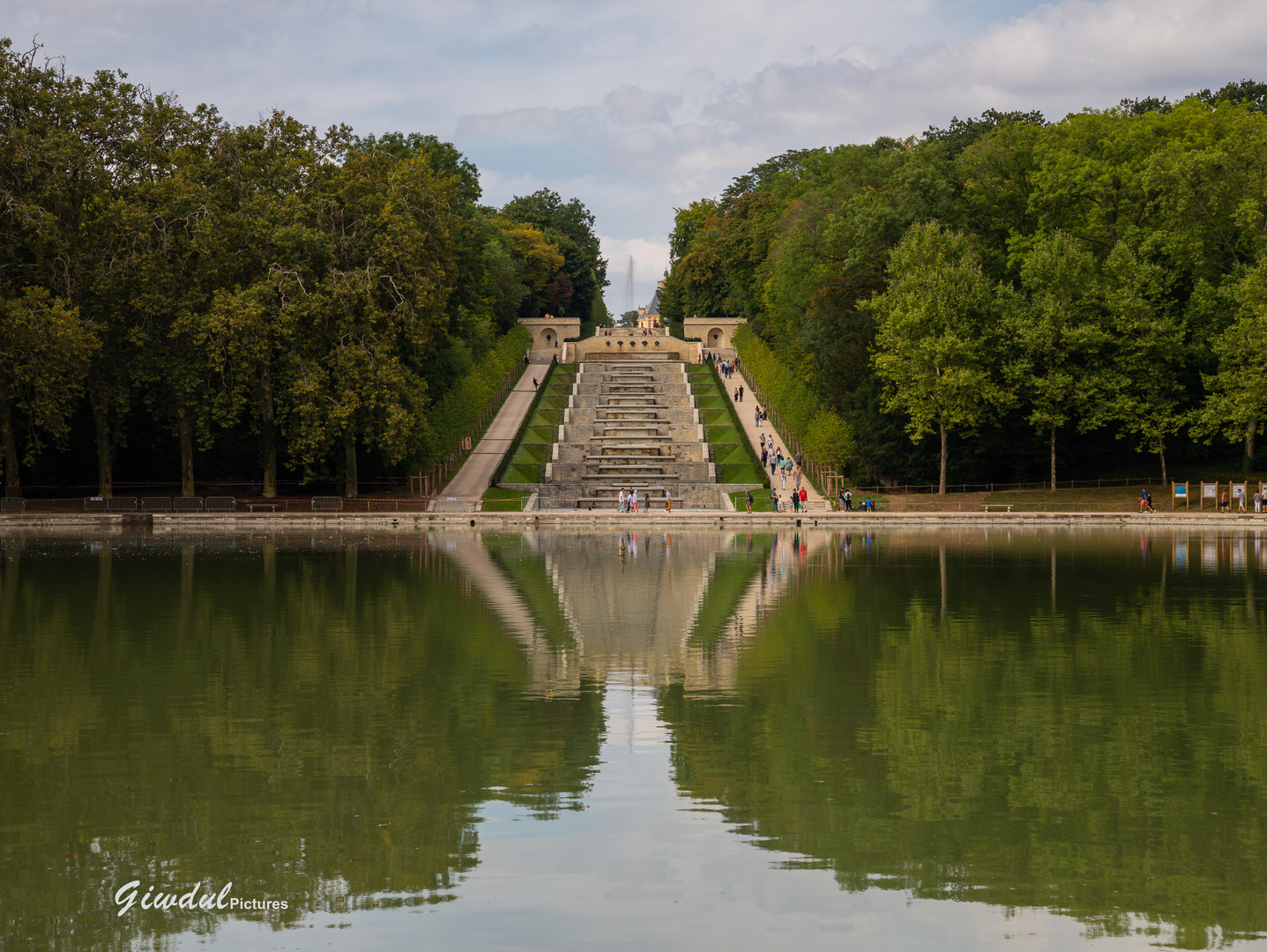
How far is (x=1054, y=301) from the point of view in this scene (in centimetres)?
4622

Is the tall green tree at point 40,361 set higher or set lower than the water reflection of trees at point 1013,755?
higher

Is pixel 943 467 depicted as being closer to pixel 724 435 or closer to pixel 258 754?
pixel 724 435

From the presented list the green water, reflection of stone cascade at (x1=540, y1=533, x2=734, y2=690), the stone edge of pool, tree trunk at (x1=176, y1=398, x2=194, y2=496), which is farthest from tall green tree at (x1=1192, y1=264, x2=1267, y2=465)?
tree trunk at (x1=176, y1=398, x2=194, y2=496)

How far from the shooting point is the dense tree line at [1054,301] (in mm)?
45812

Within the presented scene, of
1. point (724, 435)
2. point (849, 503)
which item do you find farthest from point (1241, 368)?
point (724, 435)

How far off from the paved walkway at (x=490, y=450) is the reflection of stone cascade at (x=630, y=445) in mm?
2471

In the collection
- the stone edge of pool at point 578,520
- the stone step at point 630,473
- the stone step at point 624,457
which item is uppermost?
the stone step at point 624,457

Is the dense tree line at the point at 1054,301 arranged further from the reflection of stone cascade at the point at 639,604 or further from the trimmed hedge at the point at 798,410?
the reflection of stone cascade at the point at 639,604

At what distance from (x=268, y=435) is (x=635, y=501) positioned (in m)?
13.7

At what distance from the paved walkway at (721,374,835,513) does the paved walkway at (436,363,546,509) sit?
10880mm

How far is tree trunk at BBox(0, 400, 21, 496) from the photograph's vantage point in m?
41.9

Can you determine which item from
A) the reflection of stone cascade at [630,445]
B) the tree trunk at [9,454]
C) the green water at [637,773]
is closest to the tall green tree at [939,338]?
the reflection of stone cascade at [630,445]

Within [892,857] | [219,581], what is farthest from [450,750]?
[219,581]

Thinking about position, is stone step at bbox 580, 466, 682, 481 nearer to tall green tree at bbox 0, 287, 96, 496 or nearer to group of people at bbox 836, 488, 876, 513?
group of people at bbox 836, 488, 876, 513
